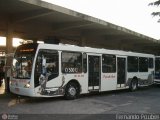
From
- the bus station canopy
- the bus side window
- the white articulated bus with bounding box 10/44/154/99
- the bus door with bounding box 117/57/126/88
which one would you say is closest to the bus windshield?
the white articulated bus with bounding box 10/44/154/99

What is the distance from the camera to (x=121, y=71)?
17.5m

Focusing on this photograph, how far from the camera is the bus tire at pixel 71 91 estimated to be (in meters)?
13.6

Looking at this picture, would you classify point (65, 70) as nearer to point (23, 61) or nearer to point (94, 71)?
point (23, 61)

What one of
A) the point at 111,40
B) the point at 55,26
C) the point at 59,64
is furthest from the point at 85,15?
the point at 111,40

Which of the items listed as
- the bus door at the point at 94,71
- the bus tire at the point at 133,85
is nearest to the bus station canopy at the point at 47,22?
the bus door at the point at 94,71

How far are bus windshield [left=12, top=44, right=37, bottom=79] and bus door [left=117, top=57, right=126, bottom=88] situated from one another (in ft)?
21.8

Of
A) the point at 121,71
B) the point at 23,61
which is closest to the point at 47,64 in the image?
the point at 23,61

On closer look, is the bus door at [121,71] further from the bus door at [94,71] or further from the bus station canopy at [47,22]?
the bus station canopy at [47,22]

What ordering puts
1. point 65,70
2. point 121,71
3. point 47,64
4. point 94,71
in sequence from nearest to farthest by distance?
1. point 47,64
2. point 65,70
3. point 94,71
4. point 121,71

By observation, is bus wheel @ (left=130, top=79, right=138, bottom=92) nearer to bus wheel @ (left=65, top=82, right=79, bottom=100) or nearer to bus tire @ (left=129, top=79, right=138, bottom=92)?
bus tire @ (left=129, top=79, right=138, bottom=92)

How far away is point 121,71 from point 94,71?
9.64 ft

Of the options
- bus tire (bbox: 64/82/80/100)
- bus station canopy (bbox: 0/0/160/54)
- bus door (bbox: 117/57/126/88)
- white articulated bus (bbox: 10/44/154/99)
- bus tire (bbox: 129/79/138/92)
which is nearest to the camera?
white articulated bus (bbox: 10/44/154/99)

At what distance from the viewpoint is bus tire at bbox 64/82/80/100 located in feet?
44.7

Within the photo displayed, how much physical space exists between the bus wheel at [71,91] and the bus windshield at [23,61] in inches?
91.7
